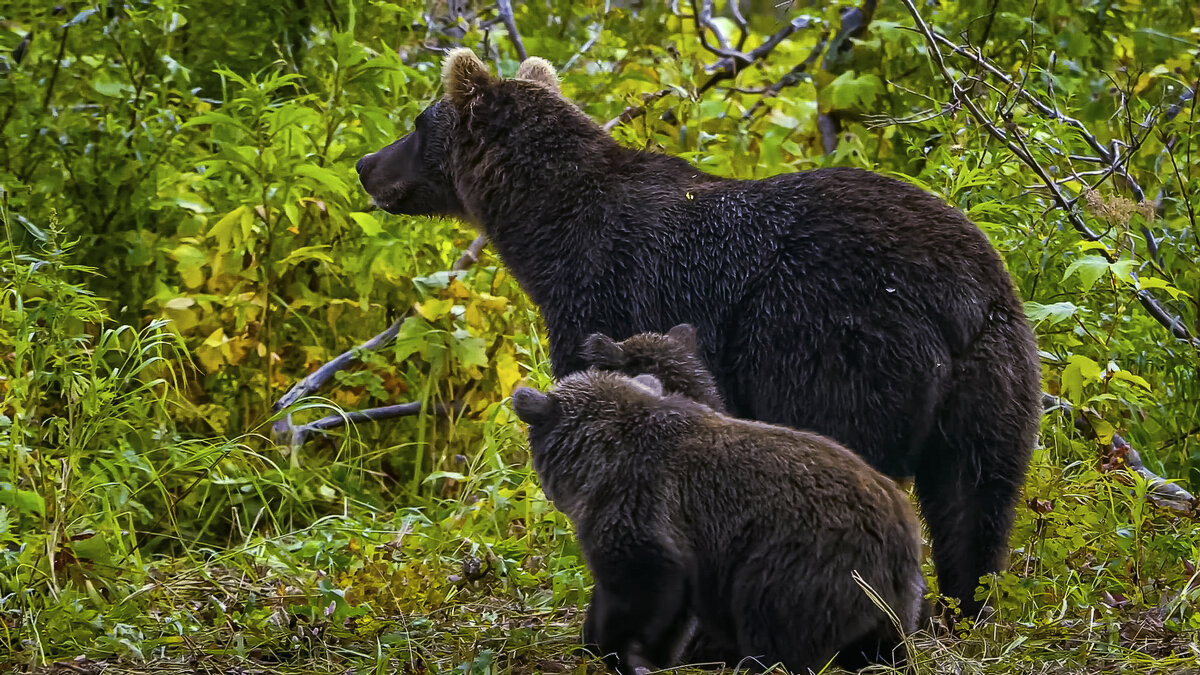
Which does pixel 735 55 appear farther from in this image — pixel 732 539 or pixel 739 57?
pixel 732 539

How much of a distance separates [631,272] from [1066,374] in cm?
183

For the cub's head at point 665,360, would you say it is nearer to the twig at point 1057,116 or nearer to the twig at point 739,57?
the twig at point 1057,116

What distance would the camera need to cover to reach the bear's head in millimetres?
5055

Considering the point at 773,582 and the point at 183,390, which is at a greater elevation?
the point at 773,582

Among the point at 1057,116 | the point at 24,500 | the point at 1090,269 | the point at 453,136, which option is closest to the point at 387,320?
the point at 453,136

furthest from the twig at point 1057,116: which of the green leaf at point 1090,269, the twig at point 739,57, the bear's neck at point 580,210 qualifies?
the twig at point 739,57

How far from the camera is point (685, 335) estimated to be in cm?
438

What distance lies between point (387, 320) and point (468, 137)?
2.00 m

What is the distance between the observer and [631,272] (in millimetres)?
4656

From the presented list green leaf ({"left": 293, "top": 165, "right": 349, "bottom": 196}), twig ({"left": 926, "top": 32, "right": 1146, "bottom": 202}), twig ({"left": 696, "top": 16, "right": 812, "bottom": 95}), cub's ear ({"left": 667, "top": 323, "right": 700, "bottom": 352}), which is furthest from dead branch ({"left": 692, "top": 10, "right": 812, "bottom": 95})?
cub's ear ({"left": 667, "top": 323, "right": 700, "bottom": 352})

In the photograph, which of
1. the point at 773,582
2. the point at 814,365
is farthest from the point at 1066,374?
the point at 773,582

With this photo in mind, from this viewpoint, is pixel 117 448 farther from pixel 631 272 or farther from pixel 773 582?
pixel 773 582

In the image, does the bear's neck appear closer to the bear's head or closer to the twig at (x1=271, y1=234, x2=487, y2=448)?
the bear's head

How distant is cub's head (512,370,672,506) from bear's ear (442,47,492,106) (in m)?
1.43
